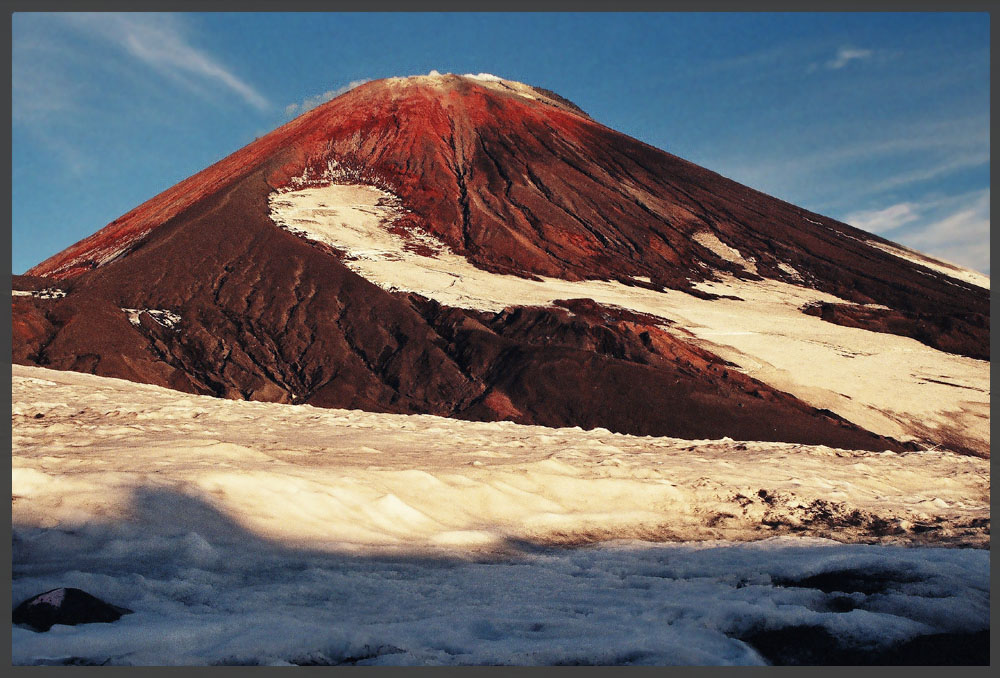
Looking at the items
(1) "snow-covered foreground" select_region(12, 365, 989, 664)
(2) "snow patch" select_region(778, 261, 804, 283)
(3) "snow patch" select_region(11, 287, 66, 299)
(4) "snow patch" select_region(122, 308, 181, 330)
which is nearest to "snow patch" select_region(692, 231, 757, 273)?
(2) "snow patch" select_region(778, 261, 804, 283)

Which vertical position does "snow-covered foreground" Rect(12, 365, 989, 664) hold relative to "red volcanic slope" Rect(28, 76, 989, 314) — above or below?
below

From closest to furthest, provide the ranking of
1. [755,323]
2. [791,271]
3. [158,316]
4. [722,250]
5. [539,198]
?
[158,316]
[755,323]
[791,271]
[722,250]
[539,198]

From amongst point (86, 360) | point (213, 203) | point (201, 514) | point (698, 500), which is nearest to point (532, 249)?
point (213, 203)

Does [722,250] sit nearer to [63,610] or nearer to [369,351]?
[369,351]

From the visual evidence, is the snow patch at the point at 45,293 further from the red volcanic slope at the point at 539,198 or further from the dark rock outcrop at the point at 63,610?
the dark rock outcrop at the point at 63,610

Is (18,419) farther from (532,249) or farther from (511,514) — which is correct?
(532,249)

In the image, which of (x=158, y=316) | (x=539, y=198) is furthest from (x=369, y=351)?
(x=539, y=198)

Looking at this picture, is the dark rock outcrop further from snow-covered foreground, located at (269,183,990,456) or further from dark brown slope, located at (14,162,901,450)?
snow-covered foreground, located at (269,183,990,456)
